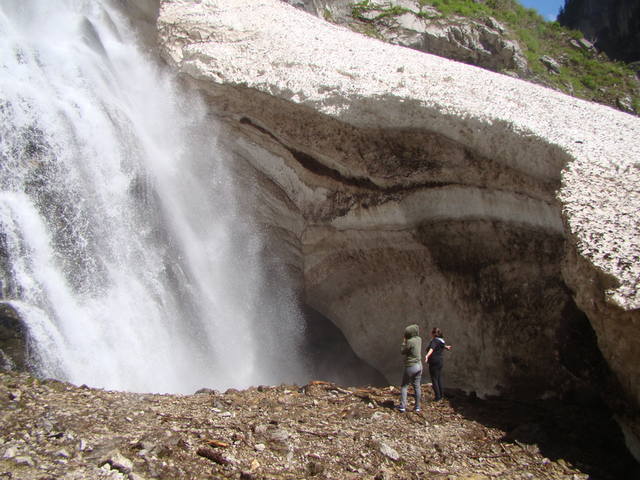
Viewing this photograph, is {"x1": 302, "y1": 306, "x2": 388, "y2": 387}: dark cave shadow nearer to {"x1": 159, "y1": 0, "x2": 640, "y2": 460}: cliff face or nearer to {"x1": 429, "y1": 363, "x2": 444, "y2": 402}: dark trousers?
{"x1": 159, "y1": 0, "x2": 640, "y2": 460}: cliff face

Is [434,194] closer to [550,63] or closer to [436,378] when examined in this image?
[436,378]

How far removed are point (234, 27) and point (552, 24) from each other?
16795 mm

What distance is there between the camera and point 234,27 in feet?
31.1

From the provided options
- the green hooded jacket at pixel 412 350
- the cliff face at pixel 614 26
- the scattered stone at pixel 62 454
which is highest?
the cliff face at pixel 614 26

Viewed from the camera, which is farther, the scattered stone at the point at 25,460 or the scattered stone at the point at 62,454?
the scattered stone at the point at 62,454

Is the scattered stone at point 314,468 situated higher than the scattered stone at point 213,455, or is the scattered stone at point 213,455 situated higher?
the scattered stone at point 213,455

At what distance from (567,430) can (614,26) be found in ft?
101

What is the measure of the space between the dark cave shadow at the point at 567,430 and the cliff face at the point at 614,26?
27.6 m

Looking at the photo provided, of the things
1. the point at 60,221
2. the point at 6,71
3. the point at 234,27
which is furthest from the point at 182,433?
the point at 234,27

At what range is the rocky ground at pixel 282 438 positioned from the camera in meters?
3.77

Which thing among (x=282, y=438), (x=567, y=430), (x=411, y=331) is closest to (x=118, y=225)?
(x=411, y=331)

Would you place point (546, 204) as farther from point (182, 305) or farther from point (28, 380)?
point (28, 380)

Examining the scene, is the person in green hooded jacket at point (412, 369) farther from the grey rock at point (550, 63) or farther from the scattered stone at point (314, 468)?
the grey rock at point (550, 63)

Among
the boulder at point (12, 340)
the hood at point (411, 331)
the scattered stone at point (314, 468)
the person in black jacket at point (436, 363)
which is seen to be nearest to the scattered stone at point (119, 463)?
the scattered stone at point (314, 468)
